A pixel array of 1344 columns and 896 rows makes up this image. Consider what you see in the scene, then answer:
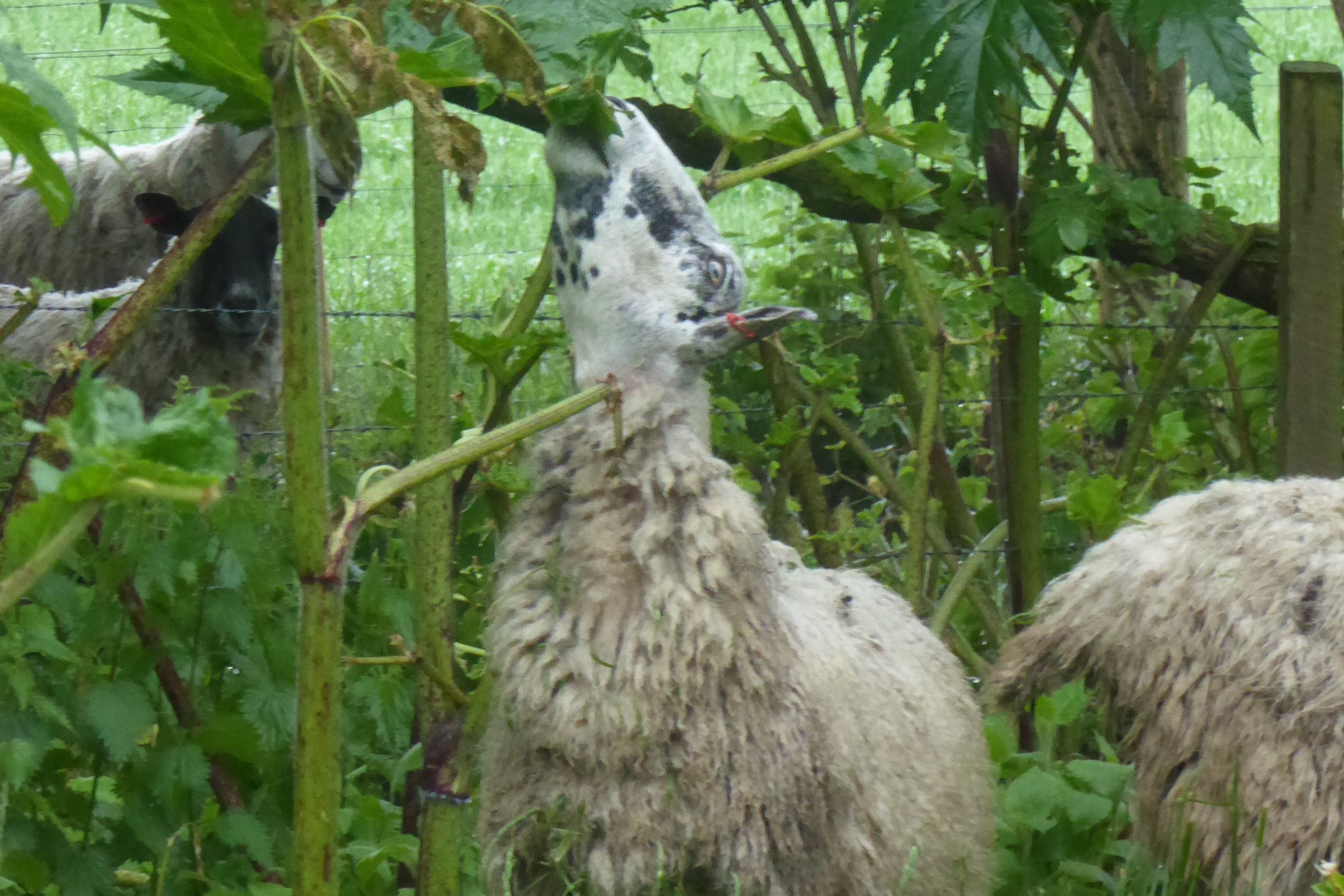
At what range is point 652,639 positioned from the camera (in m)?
2.03

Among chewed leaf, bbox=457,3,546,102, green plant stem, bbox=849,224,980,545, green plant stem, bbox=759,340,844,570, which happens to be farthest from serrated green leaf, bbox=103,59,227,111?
green plant stem, bbox=849,224,980,545

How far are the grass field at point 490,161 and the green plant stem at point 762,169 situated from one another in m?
3.31

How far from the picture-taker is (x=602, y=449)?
6.89 ft

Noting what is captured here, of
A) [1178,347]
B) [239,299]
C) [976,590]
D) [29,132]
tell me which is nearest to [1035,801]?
[976,590]

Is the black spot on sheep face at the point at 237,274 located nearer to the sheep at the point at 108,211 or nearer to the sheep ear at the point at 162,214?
the sheep ear at the point at 162,214

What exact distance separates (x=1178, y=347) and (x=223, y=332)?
9.31ft

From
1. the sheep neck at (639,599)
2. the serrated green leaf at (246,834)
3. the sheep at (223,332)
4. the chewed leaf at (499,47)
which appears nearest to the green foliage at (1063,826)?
the sheep neck at (639,599)

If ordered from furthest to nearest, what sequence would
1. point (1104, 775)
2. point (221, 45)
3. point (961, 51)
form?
1. point (1104, 775)
2. point (961, 51)
3. point (221, 45)

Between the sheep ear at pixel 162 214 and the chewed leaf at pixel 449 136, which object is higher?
the chewed leaf at pixel 449 136

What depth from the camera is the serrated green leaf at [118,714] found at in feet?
7.51

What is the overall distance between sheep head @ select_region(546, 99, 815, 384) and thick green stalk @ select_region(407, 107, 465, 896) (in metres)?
0.18

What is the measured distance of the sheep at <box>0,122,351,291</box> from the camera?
5531mm

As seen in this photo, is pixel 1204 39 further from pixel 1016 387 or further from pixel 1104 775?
pixel 1104 775

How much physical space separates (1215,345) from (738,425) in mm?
2158
